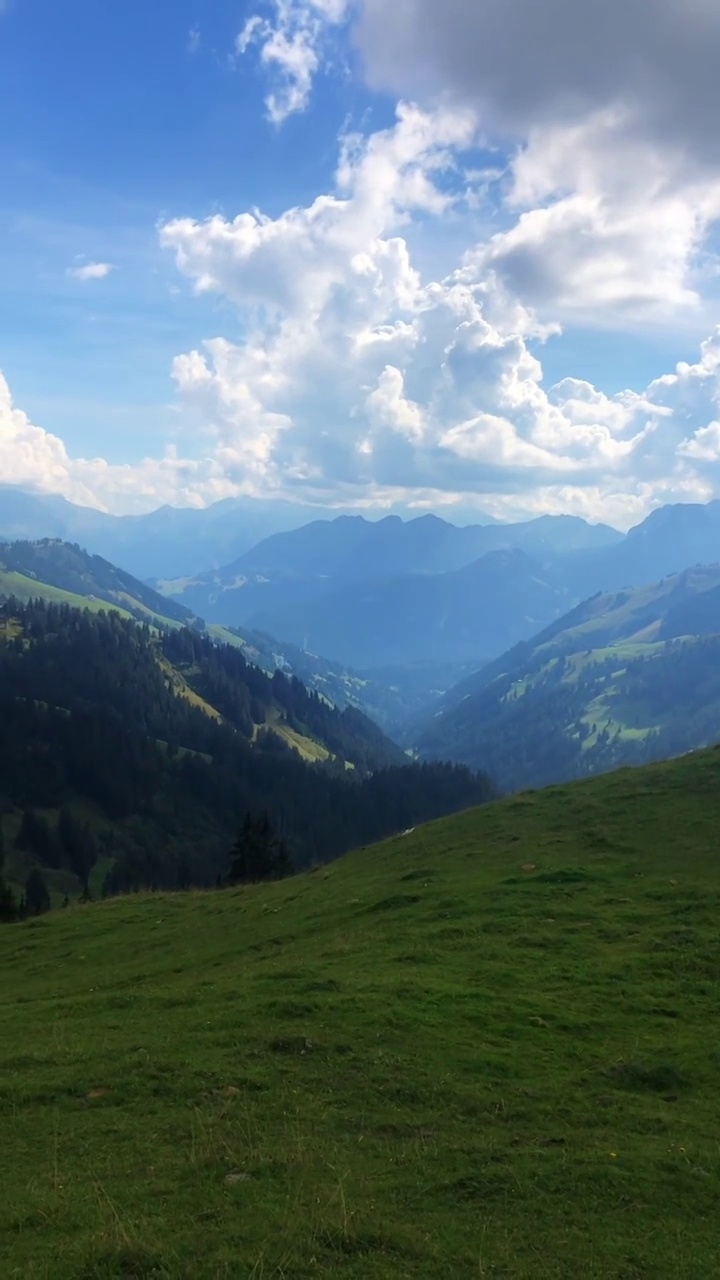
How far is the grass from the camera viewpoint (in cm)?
994

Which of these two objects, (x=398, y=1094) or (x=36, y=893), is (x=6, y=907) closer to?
(x=36, y=893)

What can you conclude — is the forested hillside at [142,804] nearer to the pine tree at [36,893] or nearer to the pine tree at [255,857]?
the pine tree at [36,893]

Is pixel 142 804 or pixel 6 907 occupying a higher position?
pixel 6 907

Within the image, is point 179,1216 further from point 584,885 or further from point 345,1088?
point 584,885

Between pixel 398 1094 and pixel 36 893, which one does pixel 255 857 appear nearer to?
pixel 36 893

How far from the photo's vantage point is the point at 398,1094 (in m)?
14.7

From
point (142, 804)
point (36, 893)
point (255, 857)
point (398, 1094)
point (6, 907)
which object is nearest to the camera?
point (398, 1094)

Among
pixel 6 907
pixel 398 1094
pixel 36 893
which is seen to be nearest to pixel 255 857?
pixel 6 907

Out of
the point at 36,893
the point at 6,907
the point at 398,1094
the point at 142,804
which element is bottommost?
the point at 36,893

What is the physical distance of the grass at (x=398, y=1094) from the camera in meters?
9.94

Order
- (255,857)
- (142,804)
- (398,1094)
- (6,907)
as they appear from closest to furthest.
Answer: (398,1094)
(6,907)
(255,857)
(142,804)

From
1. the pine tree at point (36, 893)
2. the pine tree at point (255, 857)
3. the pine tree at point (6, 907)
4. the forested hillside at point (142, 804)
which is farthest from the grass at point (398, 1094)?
the forested hillside at point (142, 804)

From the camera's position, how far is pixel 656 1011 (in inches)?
746

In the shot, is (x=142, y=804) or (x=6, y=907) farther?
(x=142, y=804)
